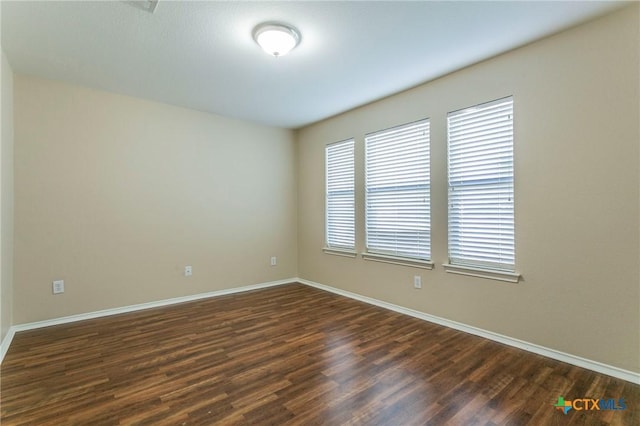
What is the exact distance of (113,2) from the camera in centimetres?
201

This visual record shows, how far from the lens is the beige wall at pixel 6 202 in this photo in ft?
8.35

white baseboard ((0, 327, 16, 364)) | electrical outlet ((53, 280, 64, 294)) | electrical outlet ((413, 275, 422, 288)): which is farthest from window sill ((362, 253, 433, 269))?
white baseboard ((0, 327, 16, 364))

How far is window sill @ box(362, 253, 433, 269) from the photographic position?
3290 mm

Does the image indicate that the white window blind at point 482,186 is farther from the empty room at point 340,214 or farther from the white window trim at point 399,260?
the white window trim at point 399,260

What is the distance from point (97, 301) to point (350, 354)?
116 inches

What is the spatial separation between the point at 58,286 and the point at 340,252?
330 cm

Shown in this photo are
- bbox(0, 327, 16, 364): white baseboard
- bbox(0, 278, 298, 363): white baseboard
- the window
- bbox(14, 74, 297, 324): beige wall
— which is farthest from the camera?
bbox(14, 74, 297, 324): beige wall

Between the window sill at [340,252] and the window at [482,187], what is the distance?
1.42 m

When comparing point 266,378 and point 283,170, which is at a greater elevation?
point 283,170

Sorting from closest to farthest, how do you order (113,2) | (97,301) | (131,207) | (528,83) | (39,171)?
(113,2)
(528,83)
(39,171)
(97,301)
(131,207)

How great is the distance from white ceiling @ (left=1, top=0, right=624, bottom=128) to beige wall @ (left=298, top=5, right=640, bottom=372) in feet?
0.71

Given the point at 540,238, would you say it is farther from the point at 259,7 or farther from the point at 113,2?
the point at 113,2

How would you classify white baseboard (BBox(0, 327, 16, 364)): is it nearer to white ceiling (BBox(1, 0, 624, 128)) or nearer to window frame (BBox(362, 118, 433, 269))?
white ceiling (BBox(1, 0, 624, 128))

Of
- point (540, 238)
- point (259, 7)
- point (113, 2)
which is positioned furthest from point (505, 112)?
point (113, 2)
